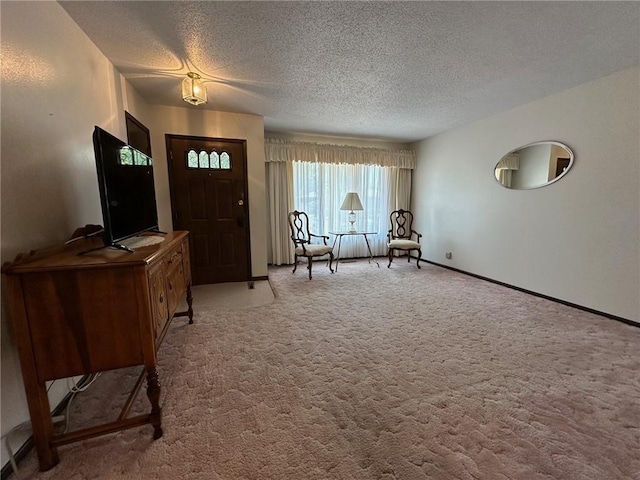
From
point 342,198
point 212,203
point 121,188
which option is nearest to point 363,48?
point 121,188

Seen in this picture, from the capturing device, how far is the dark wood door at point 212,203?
3.51 metres

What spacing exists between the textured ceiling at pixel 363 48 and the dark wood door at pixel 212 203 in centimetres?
57

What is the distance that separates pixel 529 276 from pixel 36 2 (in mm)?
4869

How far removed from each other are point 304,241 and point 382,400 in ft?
9.74

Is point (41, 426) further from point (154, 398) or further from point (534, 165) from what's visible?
point (534, 165)

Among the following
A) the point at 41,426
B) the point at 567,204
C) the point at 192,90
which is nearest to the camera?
the point at 41,426

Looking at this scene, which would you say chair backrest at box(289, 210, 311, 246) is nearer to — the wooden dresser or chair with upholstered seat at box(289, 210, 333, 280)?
chair with upholstered seat at box(289, 210, 333, 280)

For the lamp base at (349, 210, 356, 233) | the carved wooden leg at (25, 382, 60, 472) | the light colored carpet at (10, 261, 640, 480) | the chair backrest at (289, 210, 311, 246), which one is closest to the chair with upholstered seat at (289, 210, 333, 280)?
the chair backrest at (289, 210, 311, 246)

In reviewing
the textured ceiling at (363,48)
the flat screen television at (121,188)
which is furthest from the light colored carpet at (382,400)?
the textured ceiling at (363,48)

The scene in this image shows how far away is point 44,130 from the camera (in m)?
1.45

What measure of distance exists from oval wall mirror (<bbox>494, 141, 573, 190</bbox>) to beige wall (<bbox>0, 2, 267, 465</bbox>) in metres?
→ 4.42

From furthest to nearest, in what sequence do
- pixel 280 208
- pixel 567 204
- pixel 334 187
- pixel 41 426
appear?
pixel 334 187
pixel 280 208
pixel 567 204
pixel 41 426

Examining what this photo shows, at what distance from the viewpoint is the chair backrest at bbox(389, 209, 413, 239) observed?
5.33m

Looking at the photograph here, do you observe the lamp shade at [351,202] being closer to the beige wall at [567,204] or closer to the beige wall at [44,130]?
the beige wall at [567,204]
